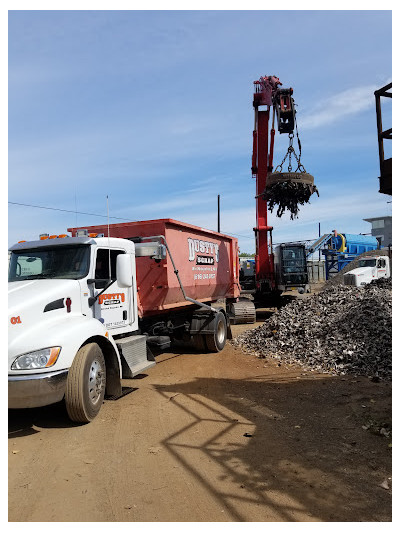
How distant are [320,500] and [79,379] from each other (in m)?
3.15

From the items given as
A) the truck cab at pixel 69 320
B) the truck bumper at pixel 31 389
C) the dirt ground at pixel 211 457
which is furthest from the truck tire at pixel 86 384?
the truck bumper at pixel 31 389

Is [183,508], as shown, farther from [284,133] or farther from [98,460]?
[284,133]

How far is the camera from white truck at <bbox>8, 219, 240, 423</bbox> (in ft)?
15.8

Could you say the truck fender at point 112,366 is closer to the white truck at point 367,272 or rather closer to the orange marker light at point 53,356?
the orange marker light at point 53,356

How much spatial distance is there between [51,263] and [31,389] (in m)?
2.20

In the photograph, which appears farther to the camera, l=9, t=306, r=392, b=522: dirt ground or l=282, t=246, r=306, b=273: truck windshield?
l=282, t=246, r=306, b=273: truck windshield

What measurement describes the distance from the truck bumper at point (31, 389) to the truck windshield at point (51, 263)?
5.61ft

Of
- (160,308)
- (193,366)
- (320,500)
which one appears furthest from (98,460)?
(193,366)

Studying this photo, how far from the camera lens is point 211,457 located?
4414 millimetres

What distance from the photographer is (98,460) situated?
4387 millimetres

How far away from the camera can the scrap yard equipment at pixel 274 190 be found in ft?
39.3

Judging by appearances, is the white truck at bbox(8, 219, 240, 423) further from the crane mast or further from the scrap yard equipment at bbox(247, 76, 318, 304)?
the crane mast

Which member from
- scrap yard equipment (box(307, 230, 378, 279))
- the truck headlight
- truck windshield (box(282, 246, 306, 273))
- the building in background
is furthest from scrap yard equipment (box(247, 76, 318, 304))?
the building in background

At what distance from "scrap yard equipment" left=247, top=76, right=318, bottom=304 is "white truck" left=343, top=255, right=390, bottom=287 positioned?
5.23m
